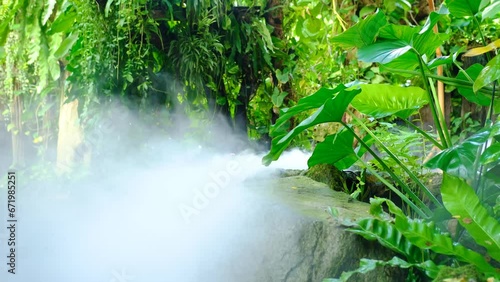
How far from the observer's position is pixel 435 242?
1.27 m

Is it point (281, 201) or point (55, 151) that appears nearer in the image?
point (281, 201)

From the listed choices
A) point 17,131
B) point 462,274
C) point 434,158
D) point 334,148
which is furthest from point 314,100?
point 17,131

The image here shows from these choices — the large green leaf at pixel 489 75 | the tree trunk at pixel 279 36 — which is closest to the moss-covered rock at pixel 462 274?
the large green leaf at pixel 489 75

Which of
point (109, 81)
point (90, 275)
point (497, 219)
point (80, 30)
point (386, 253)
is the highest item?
point (80, 30)

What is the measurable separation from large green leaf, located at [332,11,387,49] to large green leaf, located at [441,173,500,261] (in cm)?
52

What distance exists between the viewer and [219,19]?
2.40 metres

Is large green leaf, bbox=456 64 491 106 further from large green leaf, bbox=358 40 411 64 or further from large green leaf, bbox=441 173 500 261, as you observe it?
large green leaf, bbox=441 173 500 261

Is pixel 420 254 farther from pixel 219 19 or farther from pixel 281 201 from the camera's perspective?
pixel 219 19

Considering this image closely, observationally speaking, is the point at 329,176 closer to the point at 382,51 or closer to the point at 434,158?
the point at 382,51

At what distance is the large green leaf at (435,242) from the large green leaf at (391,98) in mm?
530

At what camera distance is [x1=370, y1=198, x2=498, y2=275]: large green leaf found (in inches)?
49.3

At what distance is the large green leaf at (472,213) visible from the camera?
4.09ft

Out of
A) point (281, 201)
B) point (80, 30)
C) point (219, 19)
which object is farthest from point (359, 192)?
point (80, 30)

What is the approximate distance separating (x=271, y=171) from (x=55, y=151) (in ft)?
3.70
